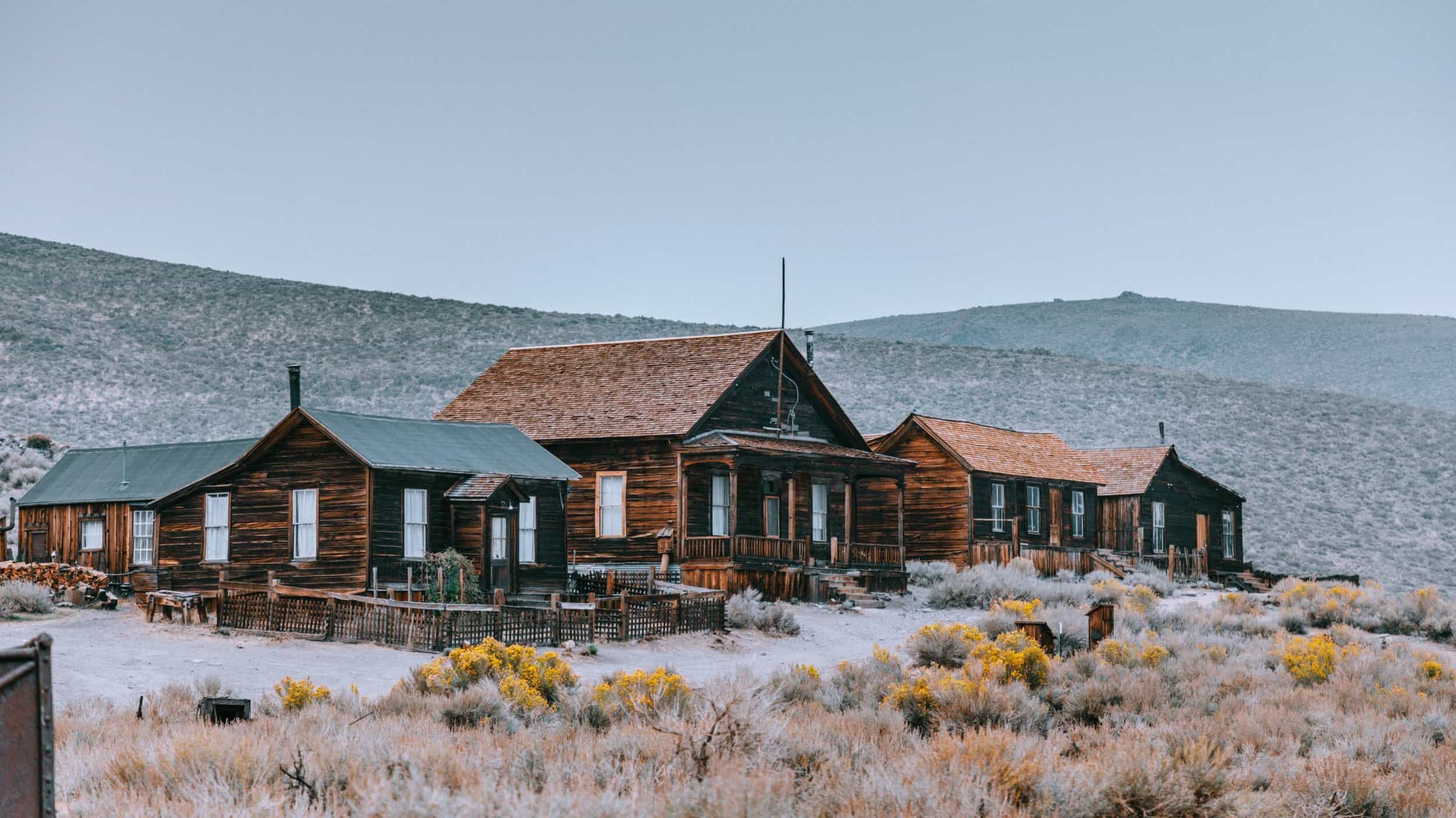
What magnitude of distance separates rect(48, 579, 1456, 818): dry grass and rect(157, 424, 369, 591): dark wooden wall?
1000 cm

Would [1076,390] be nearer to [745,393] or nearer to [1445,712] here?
[745,393]

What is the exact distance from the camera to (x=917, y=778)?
9297 millimetres

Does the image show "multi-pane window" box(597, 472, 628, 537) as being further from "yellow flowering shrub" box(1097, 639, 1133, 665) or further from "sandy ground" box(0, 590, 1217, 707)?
"yellow flowering shrub" box(1097, 639, 1133, 665)

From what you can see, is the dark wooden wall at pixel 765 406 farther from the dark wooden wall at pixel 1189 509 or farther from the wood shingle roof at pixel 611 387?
the dark wooden wall at pixel 1189 509

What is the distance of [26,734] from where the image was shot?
659cm

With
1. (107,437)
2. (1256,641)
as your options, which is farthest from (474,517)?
(107,437)

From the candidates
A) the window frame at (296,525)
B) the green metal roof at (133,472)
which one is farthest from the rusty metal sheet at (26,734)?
the green metal roof at (133,472)

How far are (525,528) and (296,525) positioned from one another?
404 centimetres

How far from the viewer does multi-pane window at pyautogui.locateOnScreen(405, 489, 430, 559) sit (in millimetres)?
26562

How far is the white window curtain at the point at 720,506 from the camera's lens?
1335 inches

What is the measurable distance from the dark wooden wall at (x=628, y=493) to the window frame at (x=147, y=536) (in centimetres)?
816

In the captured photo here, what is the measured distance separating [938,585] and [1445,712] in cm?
1652

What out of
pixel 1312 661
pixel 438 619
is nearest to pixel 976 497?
pixel 1312 661

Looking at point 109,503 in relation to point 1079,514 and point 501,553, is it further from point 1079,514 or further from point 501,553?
point 1079,514
